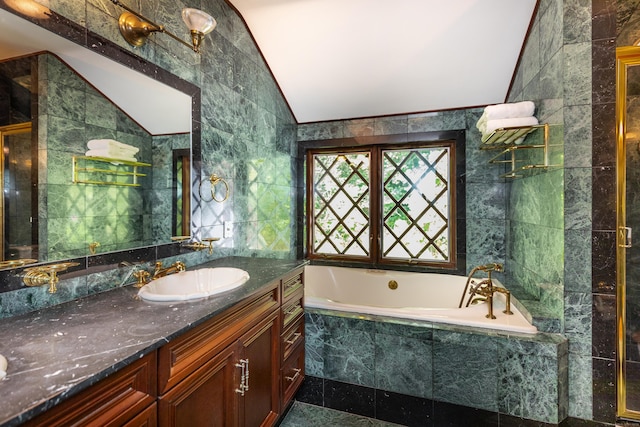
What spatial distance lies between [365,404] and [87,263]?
171cm

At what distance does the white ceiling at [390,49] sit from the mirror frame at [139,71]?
3.16ft

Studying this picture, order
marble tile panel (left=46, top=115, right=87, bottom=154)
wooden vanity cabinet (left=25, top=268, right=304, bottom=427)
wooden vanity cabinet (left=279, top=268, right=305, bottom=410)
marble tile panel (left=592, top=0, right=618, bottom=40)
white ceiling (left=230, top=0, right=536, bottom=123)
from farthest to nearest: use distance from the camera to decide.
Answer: white ceiling (left=230, top=0, right=536, bottom=123) < wooden vanity cabinet (left=279, top=268, right=305, bottom=410) < marble tile panel (left=592, top=0, right=618, bottom=40) < marble tile panel (left=46, top=115, right=87, bottom=154) < wooden vanity cabinet (left=25, top=268, right=304, bottom=427)

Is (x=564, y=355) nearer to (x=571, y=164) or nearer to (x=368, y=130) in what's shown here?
(x=571, y=164)

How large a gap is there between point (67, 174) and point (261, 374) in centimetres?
122

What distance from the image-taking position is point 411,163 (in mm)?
3021

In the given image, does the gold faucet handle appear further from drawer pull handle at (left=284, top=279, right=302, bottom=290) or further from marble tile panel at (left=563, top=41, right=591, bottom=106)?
marble tile panel at (left=563, top=41, right=591, bottom=106)

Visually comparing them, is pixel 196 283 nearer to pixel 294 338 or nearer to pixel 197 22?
pixel 294 338

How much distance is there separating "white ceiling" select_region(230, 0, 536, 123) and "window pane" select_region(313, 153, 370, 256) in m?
0.58

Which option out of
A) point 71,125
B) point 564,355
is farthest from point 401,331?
point 71,125

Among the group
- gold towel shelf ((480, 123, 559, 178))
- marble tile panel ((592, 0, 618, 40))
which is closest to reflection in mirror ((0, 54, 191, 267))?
gold towel shelf ((480, 123, 559, 178))

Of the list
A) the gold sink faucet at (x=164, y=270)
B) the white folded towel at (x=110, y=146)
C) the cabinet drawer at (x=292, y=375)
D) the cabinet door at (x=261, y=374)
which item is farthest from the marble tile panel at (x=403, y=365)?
the white folded towel at (x=110, y=146)

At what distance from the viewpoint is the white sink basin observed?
1.26m

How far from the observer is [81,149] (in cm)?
123

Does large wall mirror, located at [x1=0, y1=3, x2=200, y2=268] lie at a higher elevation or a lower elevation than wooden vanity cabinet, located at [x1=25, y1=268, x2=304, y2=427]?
A: higher
